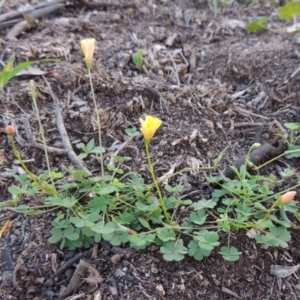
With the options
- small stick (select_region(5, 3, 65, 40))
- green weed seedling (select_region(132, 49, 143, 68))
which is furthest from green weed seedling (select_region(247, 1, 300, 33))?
small stick (select_region(5, 3, 65, 40))

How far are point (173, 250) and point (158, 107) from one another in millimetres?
721

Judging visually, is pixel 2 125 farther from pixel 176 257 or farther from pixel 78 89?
pixel 176 257

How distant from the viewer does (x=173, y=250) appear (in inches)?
52.3

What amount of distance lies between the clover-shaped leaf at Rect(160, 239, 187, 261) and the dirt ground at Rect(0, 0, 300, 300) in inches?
2.3

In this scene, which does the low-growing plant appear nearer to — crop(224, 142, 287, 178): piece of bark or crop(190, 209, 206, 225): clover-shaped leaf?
crop(224, 142, 287, 178): piece of bark

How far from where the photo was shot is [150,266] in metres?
1.35

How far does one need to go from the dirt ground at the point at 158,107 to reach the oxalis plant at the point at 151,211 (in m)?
0.05

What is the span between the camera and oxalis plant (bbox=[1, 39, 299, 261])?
134 cm

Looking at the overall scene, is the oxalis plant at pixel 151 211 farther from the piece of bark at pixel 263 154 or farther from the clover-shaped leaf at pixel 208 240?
the piece of bark at pixel 263 154

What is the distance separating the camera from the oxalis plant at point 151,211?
1.34 metres

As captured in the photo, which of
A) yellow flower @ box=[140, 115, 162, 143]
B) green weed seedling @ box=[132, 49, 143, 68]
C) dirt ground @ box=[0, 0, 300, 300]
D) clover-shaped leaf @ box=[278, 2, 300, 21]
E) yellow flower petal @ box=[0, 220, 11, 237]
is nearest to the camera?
yellow flower @ box=[140, 115, 162, 143]

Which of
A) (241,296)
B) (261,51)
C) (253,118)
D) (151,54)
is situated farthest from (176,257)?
(261,51)

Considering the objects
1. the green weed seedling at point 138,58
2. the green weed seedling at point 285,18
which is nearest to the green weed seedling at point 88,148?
the green weed seedling at point 138,58

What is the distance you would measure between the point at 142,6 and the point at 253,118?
3.58 feet
